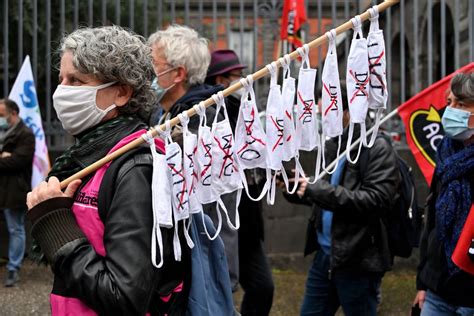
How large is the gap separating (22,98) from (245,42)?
7.88ft

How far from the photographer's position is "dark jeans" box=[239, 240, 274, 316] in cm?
472

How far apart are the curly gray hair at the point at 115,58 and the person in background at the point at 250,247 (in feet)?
6.96

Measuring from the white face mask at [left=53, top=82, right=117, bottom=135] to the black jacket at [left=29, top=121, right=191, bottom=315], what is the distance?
7.1 inches

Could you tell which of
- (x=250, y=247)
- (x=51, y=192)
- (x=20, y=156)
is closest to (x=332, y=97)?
(x=51, y=192)

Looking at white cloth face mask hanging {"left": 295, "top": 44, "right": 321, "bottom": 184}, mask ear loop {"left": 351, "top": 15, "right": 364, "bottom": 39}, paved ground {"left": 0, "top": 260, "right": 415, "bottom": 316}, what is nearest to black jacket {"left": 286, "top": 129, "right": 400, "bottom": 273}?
white cloth face mask hanging {"left": 295, "top": 44, "right": 321, "bottom": 184}

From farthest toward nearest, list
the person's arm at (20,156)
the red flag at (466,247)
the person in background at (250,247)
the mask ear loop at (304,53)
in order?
the person's arm at (20,156)
the person in background at (250,247)
the red flag at (466,247)
the mask ear loop at (304,53)

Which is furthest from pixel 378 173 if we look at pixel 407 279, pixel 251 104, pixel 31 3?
pixel 31 3

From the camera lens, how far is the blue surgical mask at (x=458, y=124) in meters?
3.58

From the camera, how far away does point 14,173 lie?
292 inches

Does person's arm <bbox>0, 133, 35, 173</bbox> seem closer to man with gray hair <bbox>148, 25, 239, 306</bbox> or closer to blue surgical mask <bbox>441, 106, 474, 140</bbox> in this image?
man with gray hair <bbox>148, 25, 239, 306</bbox>

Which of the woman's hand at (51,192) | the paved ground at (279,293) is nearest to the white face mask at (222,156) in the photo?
the woman's hand at (51,192)

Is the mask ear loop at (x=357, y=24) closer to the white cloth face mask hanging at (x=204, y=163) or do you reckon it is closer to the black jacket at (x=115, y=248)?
the white cloth face mask hanging at (x=204, y=163)

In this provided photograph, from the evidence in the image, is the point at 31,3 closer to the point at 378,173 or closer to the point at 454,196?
the point at 378,173

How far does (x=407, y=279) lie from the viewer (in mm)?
7832
